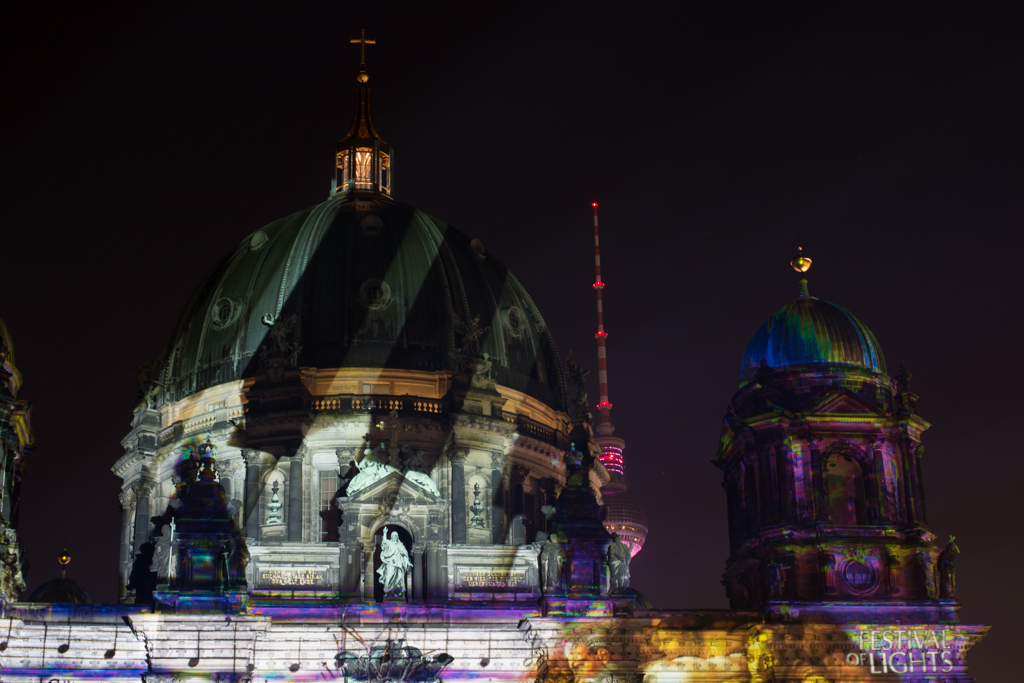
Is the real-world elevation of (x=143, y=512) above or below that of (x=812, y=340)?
below

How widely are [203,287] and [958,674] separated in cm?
3622

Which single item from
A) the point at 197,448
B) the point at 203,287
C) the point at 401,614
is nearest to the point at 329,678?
the point at 401,614

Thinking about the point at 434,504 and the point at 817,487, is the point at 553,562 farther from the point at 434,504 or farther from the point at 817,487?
the point at 817,487

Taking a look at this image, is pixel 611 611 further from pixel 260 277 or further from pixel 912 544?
pixel 260 277

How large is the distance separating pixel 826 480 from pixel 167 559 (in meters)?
23.4

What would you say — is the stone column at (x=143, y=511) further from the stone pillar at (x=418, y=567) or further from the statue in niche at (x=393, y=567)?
the statue in niche at (x=393, y=567)

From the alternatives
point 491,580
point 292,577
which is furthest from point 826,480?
point 292,577

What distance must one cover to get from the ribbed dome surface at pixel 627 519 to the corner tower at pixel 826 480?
29819 millimetres

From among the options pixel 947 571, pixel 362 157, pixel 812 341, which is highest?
pixel 362 157

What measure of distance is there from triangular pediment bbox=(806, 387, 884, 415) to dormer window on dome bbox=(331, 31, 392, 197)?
26.1 m

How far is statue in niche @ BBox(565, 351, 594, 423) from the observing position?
69.9 m

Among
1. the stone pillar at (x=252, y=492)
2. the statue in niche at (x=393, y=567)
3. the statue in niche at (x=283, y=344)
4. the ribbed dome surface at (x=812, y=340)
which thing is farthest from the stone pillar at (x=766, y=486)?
the stone pillar at (x=252, y=492)

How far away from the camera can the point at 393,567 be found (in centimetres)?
5444

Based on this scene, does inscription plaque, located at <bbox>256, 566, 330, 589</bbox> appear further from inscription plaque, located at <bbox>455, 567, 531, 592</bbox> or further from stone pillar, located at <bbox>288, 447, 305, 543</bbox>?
inscription plaque, located at <bbox>455, 567, 531, 592</bbox>
